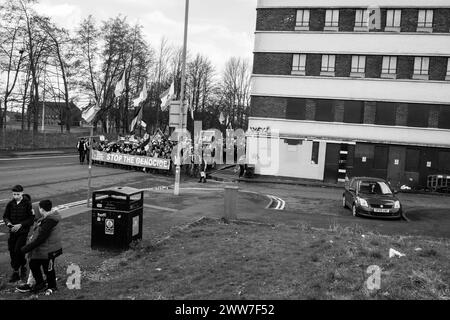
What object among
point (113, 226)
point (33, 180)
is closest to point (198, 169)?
point (33, 180)

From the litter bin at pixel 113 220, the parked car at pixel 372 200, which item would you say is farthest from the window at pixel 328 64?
the litter bin at pixel 113 220

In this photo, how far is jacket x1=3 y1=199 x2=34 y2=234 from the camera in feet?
26.2

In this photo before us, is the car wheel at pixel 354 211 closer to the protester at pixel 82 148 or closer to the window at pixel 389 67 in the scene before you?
the window at pixel 389 67

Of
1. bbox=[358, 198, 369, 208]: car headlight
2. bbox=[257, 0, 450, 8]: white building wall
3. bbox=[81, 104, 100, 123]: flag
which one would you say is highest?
bbox=[257, 0, 450, 8]: white building wall

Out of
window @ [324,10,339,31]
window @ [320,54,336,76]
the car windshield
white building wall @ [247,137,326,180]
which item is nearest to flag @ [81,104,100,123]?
the car windshield

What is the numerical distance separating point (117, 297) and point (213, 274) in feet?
5.59

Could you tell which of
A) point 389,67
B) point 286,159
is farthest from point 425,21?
point 286,159

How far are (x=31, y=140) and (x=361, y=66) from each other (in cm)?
3005

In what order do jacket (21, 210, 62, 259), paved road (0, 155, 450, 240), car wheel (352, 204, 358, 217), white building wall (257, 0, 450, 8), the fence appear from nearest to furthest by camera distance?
1. jacket (21, 210, 62, 259)
2. paved road (0, 155, 450, 240)
3. car wheel (352, 204, 358, 217)
4. white building wall (257, 0, 450, 8)
5. the fence

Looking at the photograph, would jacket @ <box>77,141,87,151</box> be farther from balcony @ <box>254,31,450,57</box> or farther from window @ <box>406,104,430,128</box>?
window @ <box>406,104,430,128</box>

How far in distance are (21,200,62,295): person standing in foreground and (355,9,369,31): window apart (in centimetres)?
3029

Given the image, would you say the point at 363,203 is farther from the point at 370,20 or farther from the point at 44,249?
the point at 370,20

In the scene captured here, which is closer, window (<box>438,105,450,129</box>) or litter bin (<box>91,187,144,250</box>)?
litter bin (<box>91,187,144,250</box>)

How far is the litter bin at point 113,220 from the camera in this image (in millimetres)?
9781
